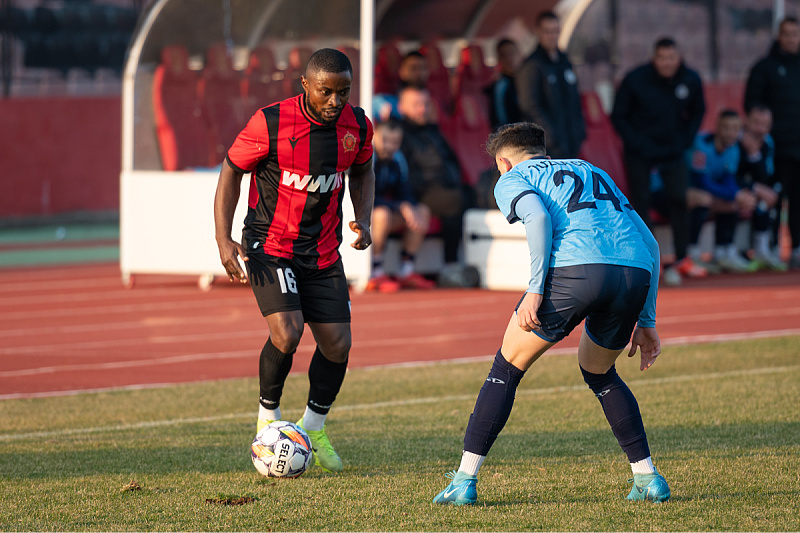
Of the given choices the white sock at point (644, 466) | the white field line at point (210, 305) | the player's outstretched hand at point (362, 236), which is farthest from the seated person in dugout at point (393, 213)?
the white sock at point (644, 466)

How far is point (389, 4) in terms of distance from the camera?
1642cm

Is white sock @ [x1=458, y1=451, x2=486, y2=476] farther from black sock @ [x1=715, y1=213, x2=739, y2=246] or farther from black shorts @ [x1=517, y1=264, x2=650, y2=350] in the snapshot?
black sock @ [x1=715, y1=213, x2=739, y2=246]

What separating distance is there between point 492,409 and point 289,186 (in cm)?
163

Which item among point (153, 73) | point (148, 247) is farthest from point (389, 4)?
point (148, 247)

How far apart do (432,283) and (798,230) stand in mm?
5141

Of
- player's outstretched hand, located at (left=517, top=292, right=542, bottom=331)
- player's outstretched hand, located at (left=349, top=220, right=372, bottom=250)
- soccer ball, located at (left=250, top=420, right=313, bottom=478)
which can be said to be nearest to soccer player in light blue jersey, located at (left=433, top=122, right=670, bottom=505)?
player's outstretched hand, located at (left=517, top=292, right=542, bottom=331)

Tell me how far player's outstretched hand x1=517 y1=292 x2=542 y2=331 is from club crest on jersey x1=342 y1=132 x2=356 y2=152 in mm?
1569

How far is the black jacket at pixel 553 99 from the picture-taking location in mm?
12938

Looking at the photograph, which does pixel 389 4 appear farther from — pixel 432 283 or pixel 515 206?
pixel 515 206

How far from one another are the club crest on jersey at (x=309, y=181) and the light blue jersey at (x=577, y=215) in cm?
129

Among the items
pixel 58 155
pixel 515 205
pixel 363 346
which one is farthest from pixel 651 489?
pixel 58 155

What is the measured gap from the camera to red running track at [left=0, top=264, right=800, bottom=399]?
8.94 meters

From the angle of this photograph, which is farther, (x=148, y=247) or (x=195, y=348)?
(x=148, y=247)

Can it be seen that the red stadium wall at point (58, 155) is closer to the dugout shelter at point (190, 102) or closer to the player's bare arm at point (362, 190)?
the dugout shelter at point (190, 102)
